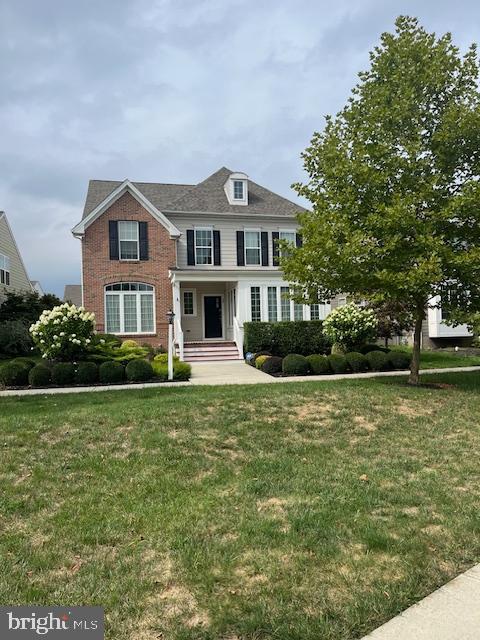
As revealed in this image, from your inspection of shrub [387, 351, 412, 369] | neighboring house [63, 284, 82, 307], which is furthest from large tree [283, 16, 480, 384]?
neighboring house [63, 284, 82, 307]

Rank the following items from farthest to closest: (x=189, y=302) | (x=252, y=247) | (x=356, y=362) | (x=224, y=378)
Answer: (x=189, y=302)
(x=252, y=247)
(x=356, y=362)
(x=224, y=378)

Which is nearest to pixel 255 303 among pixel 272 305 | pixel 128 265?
pixel 272 305

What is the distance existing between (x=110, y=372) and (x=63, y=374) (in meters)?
1.14

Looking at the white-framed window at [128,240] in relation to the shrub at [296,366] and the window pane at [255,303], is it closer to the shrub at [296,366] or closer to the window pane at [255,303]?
the window pane at [255,303]

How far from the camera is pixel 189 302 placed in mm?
21828

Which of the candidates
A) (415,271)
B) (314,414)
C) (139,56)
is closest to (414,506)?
(314,414)

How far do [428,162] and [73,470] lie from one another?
29.1ft

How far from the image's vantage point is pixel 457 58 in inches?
391

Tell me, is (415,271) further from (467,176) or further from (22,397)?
(22,397)

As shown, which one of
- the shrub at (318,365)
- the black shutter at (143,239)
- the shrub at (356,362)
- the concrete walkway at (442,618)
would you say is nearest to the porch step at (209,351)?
the black shutter at (143,239)

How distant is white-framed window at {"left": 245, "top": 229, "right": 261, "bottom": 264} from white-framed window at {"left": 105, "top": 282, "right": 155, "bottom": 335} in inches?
183

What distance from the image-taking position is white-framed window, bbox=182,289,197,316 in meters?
21.7

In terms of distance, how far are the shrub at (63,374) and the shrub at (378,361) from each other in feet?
27.7

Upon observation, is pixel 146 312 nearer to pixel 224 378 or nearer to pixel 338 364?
pixel 224 378
